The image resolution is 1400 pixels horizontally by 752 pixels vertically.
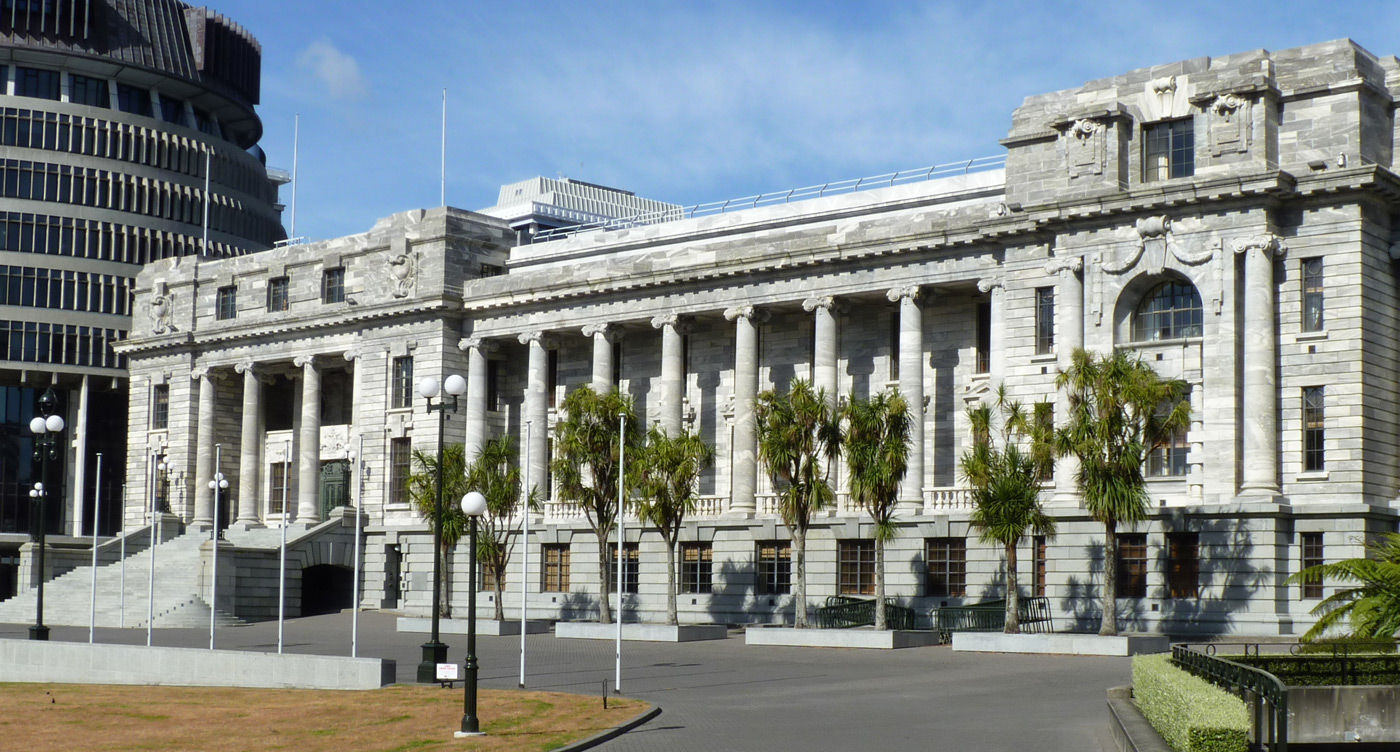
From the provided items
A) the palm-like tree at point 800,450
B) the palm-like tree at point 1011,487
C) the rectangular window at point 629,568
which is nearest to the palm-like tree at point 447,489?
the rectangular window at point 629,568

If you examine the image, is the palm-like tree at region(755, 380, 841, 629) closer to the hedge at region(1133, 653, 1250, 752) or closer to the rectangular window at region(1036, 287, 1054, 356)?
the rectangular window at region(1036, 287, 1054, 356)

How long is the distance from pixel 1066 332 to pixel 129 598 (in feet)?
135

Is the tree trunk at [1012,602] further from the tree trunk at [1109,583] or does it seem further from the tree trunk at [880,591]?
the tree trunk at [880,591]

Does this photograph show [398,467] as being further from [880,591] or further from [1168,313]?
[1168,313]

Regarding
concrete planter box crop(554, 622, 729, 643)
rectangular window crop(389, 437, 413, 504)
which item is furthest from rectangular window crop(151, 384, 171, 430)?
concrete planter box crop(554, 622, 729, 643)

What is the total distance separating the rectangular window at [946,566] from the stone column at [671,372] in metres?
13.2

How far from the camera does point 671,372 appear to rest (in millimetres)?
68938

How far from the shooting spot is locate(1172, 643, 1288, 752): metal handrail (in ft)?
70.8

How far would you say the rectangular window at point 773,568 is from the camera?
63562 mm

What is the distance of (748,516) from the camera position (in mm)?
64750

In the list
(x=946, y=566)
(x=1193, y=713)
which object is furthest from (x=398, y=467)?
(x=1193, y=713)

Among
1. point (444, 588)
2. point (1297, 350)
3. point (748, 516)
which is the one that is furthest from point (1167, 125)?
point (444, 588)

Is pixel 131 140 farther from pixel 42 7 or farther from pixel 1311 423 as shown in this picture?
pixel 1311 423

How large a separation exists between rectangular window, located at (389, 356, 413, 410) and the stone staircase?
1061cm
